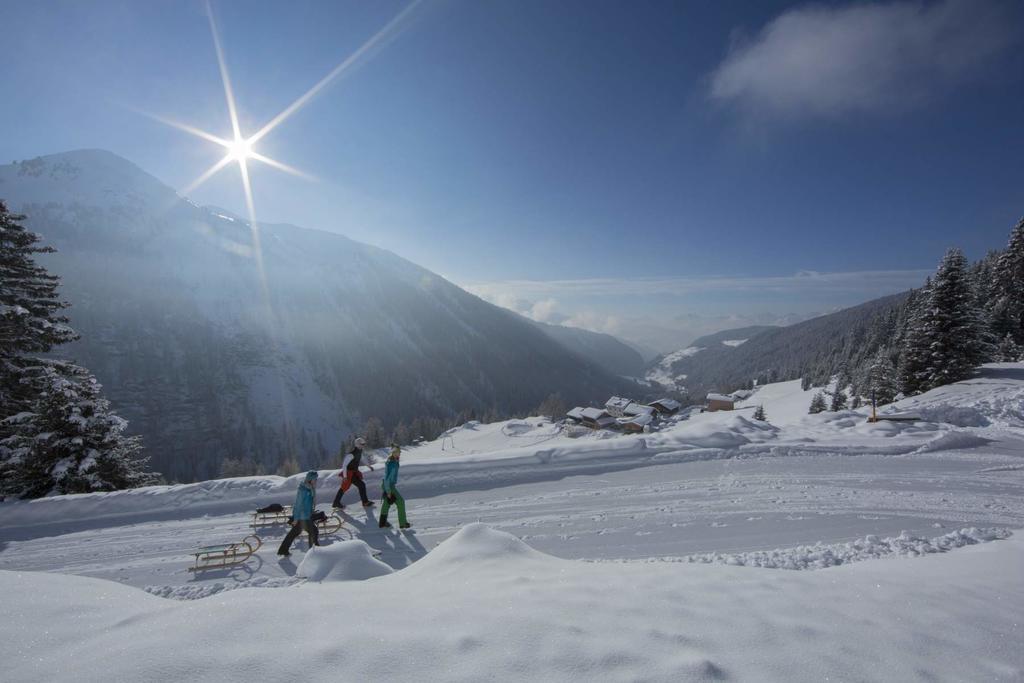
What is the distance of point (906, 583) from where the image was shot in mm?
4445

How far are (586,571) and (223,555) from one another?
19.7 feet

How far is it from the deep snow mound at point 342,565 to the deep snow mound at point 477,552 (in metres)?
0.60

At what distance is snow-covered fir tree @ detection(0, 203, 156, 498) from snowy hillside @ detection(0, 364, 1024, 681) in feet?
12.1

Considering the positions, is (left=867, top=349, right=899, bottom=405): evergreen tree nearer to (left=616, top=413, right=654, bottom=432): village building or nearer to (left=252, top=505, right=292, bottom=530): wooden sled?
(left=616, top=413, right=654, bottom=432): village building

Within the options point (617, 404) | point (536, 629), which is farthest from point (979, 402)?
point (617, 404)

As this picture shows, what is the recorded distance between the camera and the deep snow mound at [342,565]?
5.34 m

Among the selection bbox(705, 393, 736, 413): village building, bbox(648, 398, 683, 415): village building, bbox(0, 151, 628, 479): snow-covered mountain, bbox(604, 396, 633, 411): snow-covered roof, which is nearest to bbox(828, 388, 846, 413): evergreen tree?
bbox(705, 393, 736, 413): village building

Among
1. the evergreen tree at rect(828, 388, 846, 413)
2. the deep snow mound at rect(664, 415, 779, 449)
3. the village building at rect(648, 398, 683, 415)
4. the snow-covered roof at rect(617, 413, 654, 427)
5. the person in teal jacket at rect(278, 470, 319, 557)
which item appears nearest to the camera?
the person in teal jacket at rect(278, 470, 319, 557)

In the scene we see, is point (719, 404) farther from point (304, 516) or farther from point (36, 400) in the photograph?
point (36, 400)

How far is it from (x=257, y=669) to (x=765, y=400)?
9377 cm

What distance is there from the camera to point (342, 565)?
5.43 meters

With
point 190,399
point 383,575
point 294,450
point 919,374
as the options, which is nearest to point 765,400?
point 919,374

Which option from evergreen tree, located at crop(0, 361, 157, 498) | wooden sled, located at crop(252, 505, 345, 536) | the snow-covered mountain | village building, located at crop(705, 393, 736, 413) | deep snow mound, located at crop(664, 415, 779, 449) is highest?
the snow-covered mountain

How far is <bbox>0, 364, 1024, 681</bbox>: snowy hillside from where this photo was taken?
265cm
